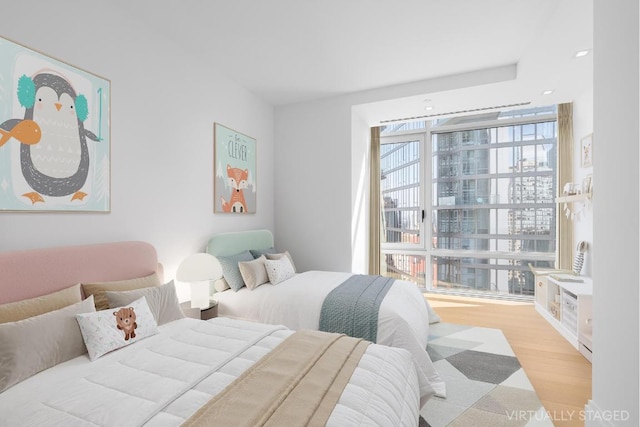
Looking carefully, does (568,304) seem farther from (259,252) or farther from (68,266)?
(68,266)

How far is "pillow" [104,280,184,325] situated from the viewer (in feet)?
5.94

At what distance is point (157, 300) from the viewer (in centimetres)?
201

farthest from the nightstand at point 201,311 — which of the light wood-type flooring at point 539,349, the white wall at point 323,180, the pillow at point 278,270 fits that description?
the light wood-type flooring at point 539,349

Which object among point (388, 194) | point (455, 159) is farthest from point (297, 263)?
point (455, 159)

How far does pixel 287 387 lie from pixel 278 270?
1.86 meters

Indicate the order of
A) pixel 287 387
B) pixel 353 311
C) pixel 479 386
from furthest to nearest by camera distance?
1. pixel 353 311
2. pixel 479 386
3. pixel 287 387

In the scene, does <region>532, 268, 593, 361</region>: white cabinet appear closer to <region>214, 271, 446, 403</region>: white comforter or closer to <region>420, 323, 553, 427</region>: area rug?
<region>420, 323, 553, 427</region>: area rug

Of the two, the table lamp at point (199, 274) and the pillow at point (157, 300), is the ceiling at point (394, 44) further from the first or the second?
the pillow at point (157, 300)

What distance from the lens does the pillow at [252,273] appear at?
2.92m

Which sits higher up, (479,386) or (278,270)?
(278,270)

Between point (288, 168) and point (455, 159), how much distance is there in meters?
2.61

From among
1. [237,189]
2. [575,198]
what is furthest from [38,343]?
[575,198]

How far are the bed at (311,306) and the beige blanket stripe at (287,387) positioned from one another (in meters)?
0.65

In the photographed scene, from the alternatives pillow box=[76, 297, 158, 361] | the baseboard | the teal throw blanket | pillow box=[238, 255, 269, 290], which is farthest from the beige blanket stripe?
pillow box=[238, 255, 269, 290]
